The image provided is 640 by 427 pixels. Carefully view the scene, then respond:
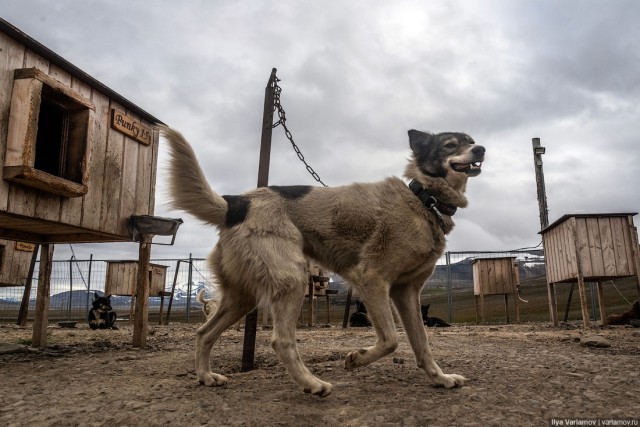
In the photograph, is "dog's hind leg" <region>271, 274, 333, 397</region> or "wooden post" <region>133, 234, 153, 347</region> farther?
"wooden post" <region>133, 234, 153, 347</region>

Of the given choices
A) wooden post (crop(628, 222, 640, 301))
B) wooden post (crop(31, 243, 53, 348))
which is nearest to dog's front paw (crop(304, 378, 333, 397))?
wooden post (crop(31, 243, 53, 348))

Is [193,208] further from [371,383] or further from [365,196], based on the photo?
[371,383]

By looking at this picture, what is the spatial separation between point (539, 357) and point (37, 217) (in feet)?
17.7

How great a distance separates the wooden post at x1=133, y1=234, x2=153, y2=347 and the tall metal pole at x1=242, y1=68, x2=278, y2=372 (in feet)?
7.12

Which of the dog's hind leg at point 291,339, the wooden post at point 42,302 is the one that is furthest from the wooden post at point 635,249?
the wooden post at point 42,302

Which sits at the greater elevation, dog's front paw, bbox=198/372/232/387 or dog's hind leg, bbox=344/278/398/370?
dog's hind leg, bbox=344/278/398/370

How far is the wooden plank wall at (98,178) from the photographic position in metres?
4.64

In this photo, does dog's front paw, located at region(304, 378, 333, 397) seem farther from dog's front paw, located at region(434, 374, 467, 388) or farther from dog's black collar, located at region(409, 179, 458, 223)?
dog's black collar, located at region(409, 179, 458, 223)

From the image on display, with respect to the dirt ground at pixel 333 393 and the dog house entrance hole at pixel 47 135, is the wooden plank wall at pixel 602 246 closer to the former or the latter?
the dirt ground at pixel 333 393

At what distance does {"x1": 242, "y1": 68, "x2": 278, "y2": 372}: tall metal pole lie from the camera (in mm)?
4727

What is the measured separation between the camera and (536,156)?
50.5 ft

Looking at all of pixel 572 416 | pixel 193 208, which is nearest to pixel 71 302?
pixel 193 208

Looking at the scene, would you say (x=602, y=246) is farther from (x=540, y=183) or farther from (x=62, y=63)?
(x=62, y=63)

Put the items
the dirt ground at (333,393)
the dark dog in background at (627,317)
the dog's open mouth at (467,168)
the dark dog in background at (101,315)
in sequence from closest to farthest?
the dirt ground at (333,393) < the dog's open mouth at (467,168) < the dark dog in background at (627,317) < the dark dog in background at (101,315)
